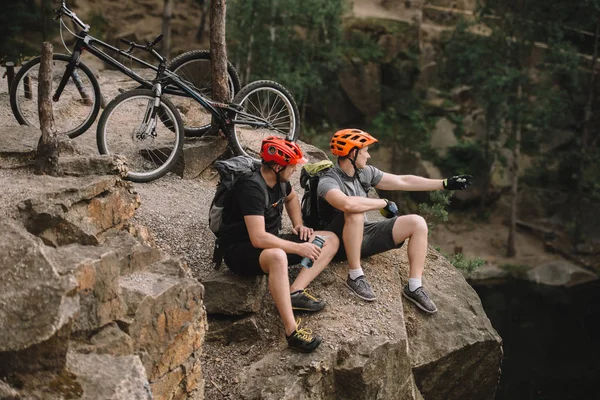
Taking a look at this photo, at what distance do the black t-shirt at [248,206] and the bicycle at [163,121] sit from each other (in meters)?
2.29

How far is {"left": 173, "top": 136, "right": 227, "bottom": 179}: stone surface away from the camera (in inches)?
361

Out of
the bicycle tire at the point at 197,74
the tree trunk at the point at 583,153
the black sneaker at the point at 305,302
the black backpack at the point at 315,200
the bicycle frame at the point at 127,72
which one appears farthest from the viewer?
the tree trunk at the point at 583,153

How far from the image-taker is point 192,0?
81.7ft

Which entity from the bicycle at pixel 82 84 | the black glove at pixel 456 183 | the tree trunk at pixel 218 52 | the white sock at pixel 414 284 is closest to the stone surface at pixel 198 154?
the bicycle at pixel 82 84

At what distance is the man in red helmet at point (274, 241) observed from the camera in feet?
19.6

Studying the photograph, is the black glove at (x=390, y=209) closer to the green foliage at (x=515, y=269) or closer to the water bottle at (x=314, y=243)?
the water bottle at (x=314, y=243)

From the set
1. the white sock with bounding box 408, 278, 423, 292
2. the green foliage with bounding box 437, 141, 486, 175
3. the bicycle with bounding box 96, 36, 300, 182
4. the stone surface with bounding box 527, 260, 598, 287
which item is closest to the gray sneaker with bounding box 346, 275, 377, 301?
the white sock with bounding box 408, 278, 423, 292

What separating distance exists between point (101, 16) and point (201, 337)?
19.8 m

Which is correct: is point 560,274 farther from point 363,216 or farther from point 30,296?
point 30,296

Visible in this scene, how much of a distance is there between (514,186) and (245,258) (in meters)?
16.9

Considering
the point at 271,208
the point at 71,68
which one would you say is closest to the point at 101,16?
the point at 71,68

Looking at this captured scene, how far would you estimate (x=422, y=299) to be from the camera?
7.15m

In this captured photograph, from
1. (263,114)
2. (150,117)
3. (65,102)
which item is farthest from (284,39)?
(150,117)

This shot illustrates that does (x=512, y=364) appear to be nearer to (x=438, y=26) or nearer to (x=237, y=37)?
(x=237, y=37)
